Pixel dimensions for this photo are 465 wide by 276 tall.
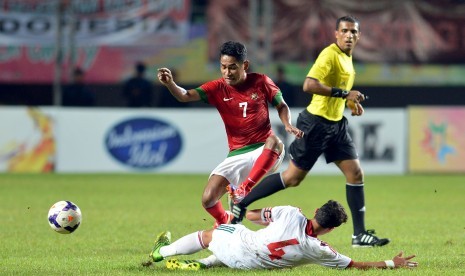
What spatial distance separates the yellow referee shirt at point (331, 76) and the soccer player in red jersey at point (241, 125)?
56 cm

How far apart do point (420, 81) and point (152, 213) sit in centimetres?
969

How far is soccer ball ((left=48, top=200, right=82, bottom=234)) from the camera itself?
31.6 feet

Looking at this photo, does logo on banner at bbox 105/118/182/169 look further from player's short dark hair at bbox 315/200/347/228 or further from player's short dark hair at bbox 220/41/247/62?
player's short dark hair at bbox 315/200/347/228

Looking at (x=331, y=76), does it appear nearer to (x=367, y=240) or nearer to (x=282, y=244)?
(x=367, y=240)

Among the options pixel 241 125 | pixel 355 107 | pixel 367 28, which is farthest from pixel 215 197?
pixel 367 28

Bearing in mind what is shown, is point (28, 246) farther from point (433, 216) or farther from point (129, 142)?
point (129, 142)

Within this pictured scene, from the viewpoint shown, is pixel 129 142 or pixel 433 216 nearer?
pixel 433 216

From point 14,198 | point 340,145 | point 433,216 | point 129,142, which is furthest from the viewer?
point 129,142

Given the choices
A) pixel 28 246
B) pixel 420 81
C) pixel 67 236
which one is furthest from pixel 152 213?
pixel 420 81

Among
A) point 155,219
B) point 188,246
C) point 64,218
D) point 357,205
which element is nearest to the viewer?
point 188,246

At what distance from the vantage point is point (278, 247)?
8070 mm

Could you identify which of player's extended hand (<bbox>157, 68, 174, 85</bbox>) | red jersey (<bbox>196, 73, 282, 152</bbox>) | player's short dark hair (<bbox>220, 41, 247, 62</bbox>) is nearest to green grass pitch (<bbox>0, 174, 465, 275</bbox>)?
red jersey (<bbox>196, 73, 282, 152</bbox>)

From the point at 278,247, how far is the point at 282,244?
0.15 ft

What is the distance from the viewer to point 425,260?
905cm
